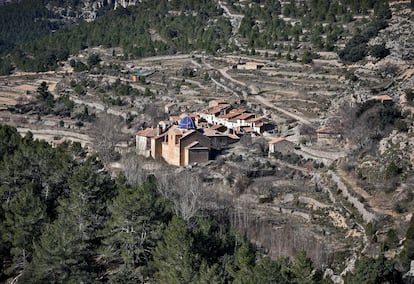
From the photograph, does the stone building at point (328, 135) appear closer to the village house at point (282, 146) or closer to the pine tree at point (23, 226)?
the village house at point (282, 146)

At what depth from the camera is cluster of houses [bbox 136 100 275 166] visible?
36.8 metres

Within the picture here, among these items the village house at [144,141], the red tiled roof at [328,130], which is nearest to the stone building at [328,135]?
the red tiled roof at [328,130]

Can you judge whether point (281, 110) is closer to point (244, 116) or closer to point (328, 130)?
point (244, 116)

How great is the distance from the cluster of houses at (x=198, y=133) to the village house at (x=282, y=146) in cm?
318

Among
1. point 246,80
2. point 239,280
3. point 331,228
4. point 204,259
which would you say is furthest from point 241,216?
point 246,80

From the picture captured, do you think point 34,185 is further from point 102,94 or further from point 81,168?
point 102,94

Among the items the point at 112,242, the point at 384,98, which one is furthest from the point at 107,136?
the point at 112,242

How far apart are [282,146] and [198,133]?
4351 millimetres

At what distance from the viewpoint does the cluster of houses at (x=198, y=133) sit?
36844mm

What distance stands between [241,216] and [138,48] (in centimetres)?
3955

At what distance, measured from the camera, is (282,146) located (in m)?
36.4

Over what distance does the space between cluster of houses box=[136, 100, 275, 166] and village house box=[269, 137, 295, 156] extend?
3184mm

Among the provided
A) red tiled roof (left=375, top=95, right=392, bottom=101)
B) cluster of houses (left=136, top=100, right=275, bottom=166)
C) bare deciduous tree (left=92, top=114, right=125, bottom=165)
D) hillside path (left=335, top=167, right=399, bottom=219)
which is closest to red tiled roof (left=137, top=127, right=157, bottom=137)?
cluster of houses (left=136, top=100, right=275, bottom=166)

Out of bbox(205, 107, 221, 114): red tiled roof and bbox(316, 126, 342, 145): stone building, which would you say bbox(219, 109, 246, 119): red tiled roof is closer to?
bbox(205, 107, 221, 114): red tiled roof
